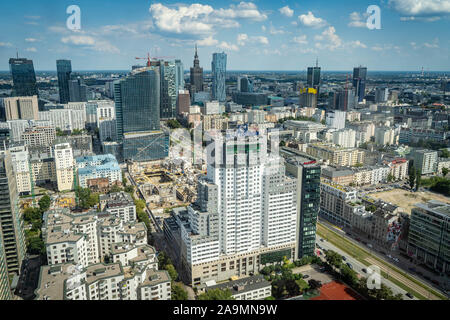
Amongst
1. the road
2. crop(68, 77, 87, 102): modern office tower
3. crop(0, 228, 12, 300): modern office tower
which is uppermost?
crop(68, 77, 87, 102): modern office tower

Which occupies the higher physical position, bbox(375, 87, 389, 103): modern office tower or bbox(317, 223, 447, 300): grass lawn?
bbox(375, 87, 389, 103): modern office tower

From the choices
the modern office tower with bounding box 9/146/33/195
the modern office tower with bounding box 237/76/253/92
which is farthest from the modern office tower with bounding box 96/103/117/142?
the modern office tower with bounding box 237/76/253/92

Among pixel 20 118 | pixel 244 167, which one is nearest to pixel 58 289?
pixel 244 167

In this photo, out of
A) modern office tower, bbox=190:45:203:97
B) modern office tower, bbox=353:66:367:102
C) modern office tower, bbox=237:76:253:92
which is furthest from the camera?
modern office tower, bbox=190:45:203:97

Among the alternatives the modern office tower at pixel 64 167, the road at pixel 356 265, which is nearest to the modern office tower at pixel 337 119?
the road at pixel 356 265

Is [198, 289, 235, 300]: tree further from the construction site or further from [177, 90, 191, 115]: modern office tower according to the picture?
[177, 90, 191, 115]: modern office tower

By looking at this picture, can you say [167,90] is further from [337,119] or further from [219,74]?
[337,119]

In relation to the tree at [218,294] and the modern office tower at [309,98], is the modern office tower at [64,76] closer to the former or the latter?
the modern office tower at [309,98]
